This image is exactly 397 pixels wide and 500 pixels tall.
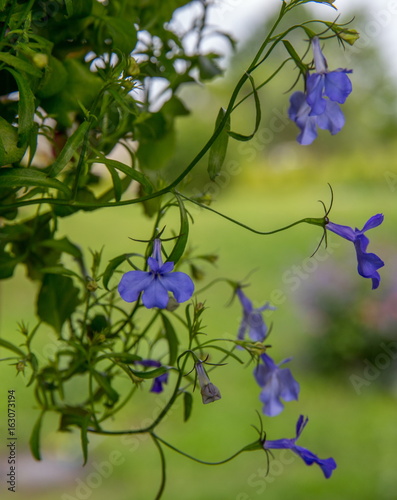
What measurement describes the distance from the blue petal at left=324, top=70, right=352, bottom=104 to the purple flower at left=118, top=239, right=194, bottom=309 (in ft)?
0.47

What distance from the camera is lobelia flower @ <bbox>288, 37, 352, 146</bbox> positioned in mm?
427

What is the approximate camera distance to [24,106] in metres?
0.41

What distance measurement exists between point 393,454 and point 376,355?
703mm

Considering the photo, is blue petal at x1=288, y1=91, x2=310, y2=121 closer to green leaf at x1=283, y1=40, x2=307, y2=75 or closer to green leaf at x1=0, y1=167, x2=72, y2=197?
green leaf at x1=283, y1=40, x2=307, y2=75

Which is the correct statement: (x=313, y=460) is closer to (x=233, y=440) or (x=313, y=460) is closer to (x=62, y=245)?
(x=62, y=245)

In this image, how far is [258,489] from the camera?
6.29 ft

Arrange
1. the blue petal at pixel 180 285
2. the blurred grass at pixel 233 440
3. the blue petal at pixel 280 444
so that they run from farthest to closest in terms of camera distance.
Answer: the blurred grass at pixel 233 440
the blue petal at pixel 280 444
the blue petal at pixel 180 285

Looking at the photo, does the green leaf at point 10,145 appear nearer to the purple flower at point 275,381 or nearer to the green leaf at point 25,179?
the green leaf at point 25,179

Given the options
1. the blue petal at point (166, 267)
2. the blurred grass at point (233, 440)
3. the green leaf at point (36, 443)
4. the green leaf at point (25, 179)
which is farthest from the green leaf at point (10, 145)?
the blurred grass at point (233, 440)

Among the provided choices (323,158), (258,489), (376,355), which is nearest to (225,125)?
(258,489)

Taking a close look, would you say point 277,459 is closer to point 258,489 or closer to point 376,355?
point 258,489

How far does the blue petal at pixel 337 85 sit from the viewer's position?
0.43 meters

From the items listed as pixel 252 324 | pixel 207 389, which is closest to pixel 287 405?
pixel 252 324

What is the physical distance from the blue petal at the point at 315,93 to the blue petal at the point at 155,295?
142mm
